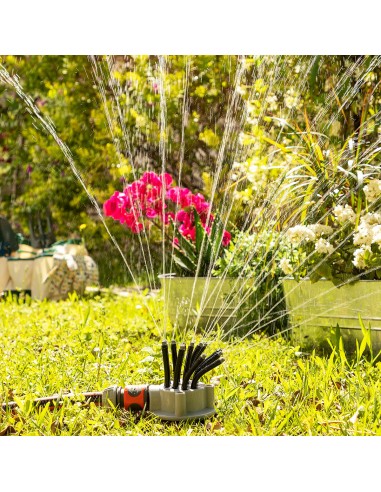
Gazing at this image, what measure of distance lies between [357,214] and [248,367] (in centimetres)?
73

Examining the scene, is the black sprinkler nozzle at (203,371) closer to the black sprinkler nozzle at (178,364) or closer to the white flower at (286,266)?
the black sprinkler nozzle at (178,364)

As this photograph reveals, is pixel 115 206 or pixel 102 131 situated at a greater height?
pixel 102 131

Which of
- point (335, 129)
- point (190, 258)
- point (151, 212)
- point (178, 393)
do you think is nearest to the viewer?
point (178, 393)

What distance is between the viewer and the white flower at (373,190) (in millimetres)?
2822

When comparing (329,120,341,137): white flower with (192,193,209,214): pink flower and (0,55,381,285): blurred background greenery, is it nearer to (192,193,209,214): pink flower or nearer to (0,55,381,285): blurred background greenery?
(0,55,381,285): blurred background greenery

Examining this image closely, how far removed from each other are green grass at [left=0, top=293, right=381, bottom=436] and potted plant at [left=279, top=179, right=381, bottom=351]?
13 centimetres

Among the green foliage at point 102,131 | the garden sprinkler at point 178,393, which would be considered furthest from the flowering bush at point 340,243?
the green foliage at point 102,131

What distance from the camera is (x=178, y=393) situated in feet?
6.66

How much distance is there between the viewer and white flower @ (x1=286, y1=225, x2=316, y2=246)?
2.84m

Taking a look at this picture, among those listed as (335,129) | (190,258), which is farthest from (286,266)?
(335,129)

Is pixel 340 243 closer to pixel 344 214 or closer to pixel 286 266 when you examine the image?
pixel 344 214

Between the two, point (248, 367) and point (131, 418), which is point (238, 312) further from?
point (131, 418)

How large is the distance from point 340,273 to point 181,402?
43.2 inches

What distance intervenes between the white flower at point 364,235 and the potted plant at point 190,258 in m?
0.65
